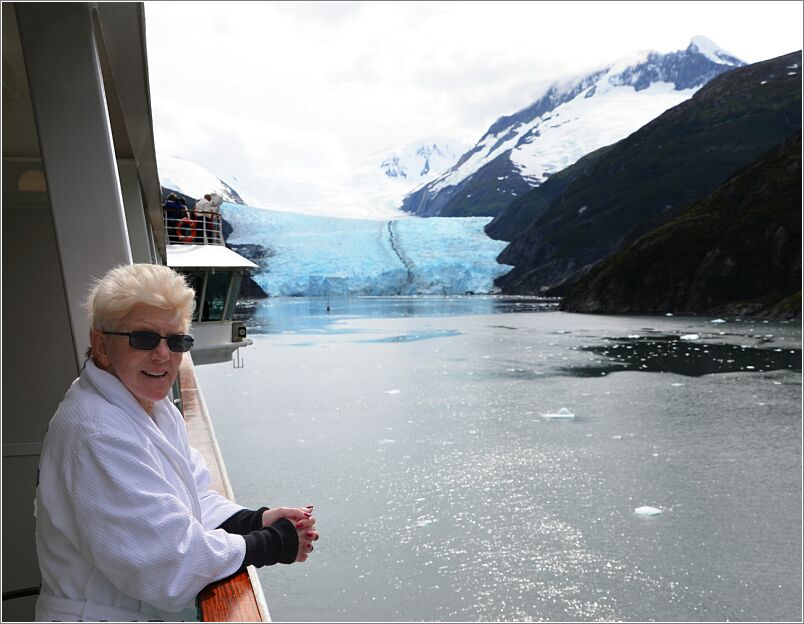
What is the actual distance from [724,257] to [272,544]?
2304 inches

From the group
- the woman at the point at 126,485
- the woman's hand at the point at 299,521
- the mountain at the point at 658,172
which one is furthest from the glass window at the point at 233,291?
the mountain at the point at 658,172

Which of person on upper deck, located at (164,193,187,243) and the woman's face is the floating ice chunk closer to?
person on upper deck, located at (164,193,187,243)

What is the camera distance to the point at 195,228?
16.6m

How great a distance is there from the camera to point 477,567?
38.0 feet

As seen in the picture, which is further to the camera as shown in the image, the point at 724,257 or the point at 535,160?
the point at 535,160

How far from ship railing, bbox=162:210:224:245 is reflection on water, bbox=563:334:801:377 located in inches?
597

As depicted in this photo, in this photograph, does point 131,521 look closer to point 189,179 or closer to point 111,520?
point 111,520

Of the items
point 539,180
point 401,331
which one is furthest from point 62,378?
point 539,180

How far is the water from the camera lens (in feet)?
35.1

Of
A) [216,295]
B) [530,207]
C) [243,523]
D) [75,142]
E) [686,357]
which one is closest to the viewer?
[243,523]

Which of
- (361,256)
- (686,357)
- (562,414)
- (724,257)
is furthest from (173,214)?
(361,256)

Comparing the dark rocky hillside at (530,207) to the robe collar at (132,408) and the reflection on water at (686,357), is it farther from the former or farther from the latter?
the robe collar at (132,408)

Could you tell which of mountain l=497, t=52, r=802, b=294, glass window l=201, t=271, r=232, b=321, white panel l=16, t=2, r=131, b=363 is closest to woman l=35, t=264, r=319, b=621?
white panel l=16, t=2, r=131, b=363

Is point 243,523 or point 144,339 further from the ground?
point 144,339
